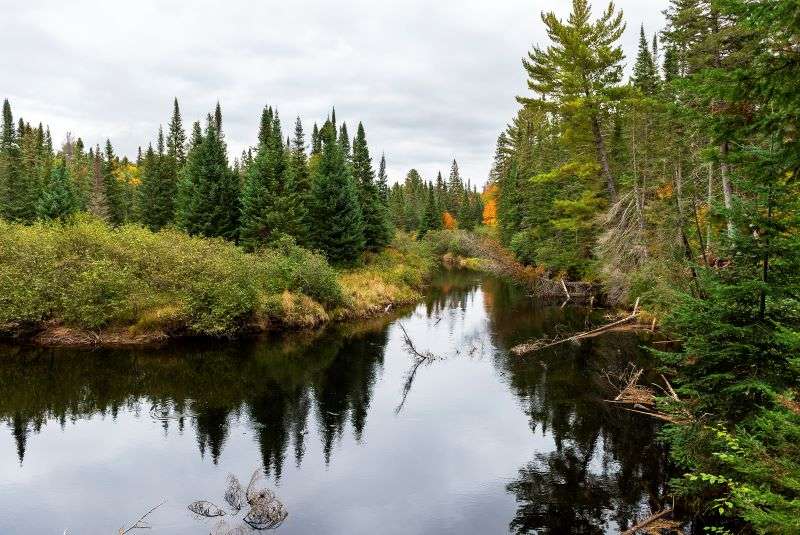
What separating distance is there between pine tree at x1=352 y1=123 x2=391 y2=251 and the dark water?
25206 mm

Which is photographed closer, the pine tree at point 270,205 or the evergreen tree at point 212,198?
the pine tree at point 270,205

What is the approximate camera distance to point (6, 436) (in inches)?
672

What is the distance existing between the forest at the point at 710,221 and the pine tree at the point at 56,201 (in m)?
52.4

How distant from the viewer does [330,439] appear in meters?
17.2

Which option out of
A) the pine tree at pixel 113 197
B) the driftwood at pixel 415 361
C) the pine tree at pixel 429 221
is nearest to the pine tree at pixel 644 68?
the driftwood at pixel 415 361

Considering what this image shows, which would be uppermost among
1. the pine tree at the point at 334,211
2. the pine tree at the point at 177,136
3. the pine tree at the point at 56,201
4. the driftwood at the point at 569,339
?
the pine tree at the point at 177,136

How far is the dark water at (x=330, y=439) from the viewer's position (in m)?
13.0

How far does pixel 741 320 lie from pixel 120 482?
16.0 metres

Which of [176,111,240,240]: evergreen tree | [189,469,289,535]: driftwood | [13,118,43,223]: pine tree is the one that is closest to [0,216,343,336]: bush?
[176,111,240,240]: evergreen tree

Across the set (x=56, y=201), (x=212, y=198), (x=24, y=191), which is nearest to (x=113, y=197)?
(x=24, y=191)

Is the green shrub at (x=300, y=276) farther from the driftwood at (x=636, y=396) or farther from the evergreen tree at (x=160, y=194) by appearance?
the evergreen tree at (x=160, y=194)

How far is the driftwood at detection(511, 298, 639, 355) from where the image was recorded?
1080 inches

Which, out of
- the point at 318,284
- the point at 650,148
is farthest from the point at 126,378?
the point at 650,148

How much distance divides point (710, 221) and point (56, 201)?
211 ft
